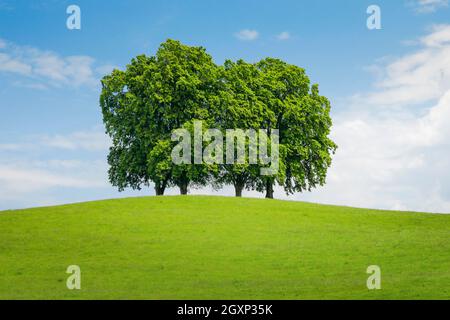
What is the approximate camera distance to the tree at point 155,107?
5609 centimetres

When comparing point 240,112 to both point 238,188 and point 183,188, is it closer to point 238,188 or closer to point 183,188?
point 238,188

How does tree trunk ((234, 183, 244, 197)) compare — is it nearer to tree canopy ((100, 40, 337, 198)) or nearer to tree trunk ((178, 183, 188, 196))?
tree canopy ((100, 40, 337, 198))

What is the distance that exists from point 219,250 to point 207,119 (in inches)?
915

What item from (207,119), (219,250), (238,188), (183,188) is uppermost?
(207,119)

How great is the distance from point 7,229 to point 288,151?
29919 millimetres

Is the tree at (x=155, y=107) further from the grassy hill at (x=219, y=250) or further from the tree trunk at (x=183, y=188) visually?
the grassy hill at (x=219, y=250)

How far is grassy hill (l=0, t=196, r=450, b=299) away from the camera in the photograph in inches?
1033

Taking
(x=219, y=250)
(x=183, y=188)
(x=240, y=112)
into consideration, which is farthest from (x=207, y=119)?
(x=219, y=250)

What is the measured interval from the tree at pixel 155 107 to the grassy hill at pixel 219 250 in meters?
7.79

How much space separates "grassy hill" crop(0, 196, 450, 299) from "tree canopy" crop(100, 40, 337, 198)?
7.14m

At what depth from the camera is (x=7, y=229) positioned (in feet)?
137

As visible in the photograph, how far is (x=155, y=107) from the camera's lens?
5662 centimetres

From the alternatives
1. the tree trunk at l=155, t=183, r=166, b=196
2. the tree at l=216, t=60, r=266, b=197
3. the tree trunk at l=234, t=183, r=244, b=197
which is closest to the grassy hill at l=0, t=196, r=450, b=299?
the tree at l=216, t=60, r=266, b=197
